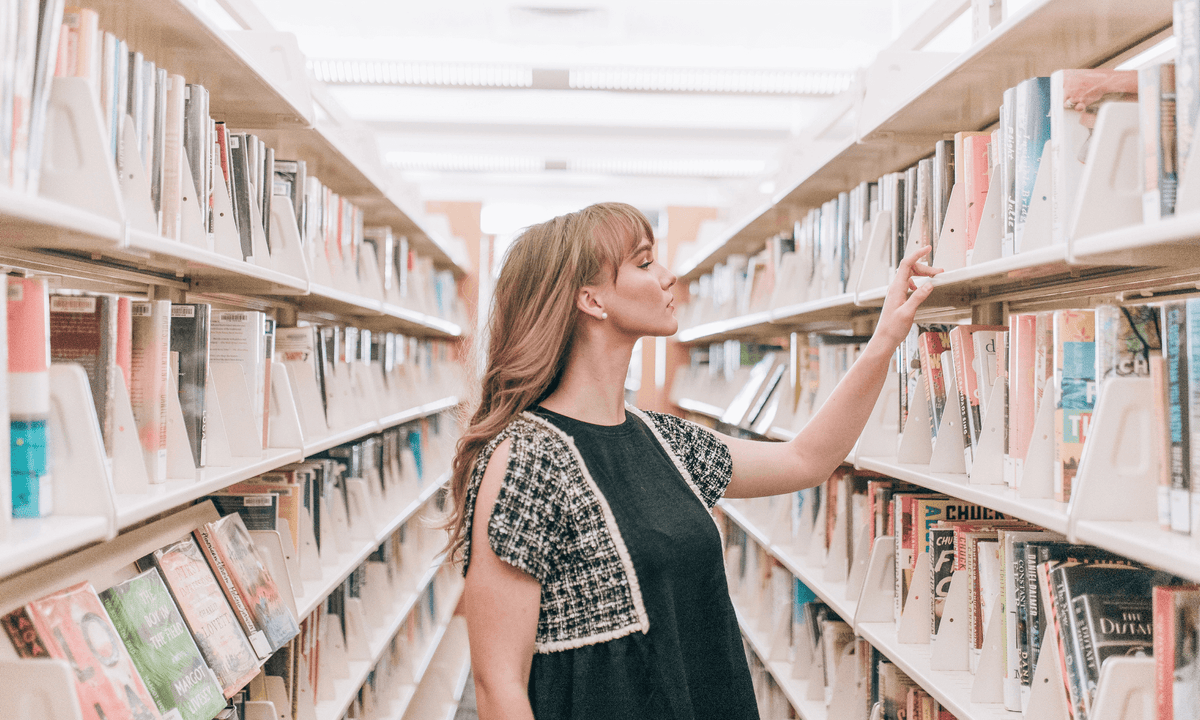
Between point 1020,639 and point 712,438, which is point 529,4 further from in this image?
point 1020,639

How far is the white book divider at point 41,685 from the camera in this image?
96 centimetres

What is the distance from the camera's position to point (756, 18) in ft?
15.4

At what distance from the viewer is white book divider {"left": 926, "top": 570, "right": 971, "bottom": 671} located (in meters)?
1.55

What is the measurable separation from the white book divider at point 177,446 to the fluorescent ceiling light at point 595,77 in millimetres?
3071

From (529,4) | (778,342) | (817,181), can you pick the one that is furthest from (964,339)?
(529,4)

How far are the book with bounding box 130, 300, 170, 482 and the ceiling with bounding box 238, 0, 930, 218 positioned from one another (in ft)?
8.47

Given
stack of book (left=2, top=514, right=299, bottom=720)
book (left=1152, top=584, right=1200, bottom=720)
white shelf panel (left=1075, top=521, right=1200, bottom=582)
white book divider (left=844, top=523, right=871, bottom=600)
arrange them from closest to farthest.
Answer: white shelf panel (left=1075, top=521, right=1200, bottom=582)
book (left=1152, top=584, right=1200, bottom=720)
stack of book (left=2, top=514, right=299, bottom=720)
white book divider (left=844, top=523, right=871, bottom=600)

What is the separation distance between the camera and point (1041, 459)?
4.00 ft

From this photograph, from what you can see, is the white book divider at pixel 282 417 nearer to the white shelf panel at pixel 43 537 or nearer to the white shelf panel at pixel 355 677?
the white shelf panel at pixel 355 677

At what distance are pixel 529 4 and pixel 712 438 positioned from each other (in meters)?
3.24

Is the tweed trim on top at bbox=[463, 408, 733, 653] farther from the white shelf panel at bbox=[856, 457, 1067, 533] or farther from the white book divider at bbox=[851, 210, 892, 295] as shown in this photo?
the white book divider at bbox=[851, 210, 892, 295]

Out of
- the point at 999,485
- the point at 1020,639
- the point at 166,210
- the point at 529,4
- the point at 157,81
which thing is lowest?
the point at 1020,639

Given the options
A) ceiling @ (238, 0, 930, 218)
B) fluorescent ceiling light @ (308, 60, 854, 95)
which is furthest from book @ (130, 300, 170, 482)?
fluorescent ceiling light @ (308, 60, 854, 95)

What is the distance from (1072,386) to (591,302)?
740mm
